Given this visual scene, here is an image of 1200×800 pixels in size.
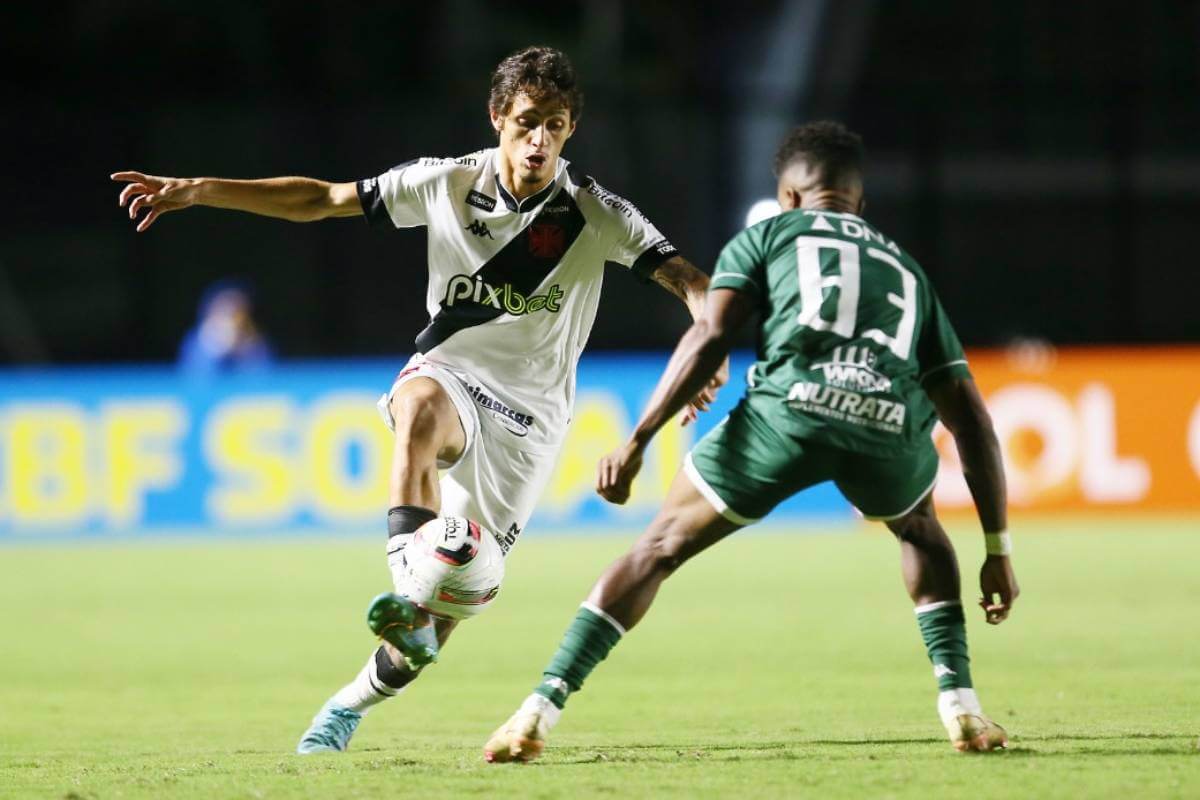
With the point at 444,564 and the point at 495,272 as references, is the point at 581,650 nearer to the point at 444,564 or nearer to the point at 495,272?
the point at 444,564

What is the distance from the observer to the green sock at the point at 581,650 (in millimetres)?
5844

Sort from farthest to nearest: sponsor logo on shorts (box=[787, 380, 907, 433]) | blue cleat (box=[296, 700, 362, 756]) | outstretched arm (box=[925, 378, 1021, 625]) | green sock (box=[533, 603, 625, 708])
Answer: blue cleat (box=[296, 700, 362, 756]), outstretched arm (box=[925, 378, 1021, 625]), green sock (box=[533, 603, 625, 708]), sponsor logo on shorts (box=[787, 380, 907, 433])

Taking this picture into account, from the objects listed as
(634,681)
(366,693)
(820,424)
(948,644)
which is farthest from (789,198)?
(634,681)

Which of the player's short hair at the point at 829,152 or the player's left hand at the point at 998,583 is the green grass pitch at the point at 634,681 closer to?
the player's left hand at the point at 998,583

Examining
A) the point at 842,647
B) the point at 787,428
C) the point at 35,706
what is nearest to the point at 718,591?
the point at 842,647

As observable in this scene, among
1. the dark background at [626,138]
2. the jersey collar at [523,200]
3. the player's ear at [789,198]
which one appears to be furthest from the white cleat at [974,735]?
the dark background at [626,138]

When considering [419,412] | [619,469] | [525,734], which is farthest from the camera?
[419,412]

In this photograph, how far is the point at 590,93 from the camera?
2225 cm

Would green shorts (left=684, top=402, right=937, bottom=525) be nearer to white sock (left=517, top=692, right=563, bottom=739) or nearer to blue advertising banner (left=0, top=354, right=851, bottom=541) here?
white sock (left=517, top=692, right=563, bottom=739)

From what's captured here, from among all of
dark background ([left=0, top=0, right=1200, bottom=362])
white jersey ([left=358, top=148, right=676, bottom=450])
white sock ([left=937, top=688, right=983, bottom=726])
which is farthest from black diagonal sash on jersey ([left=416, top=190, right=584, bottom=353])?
dark background ([left=0, top=0, right=1200, bottom=362])

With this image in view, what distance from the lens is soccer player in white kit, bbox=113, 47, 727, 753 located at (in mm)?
6582

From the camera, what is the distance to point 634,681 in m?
8.55

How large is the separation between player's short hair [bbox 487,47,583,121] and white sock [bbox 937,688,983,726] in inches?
100

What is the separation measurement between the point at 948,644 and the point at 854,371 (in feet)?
3.35
